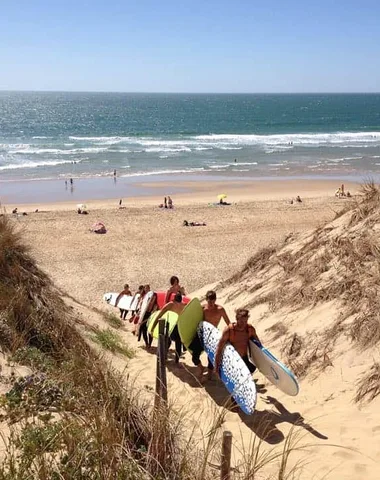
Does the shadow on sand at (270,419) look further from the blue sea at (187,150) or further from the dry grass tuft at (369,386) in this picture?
the blue sea at (187,150)

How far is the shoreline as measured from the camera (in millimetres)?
30891

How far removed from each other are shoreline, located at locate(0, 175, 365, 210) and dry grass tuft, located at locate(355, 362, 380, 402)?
24355 millimetres

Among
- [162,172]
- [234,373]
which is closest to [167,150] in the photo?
[162,172]

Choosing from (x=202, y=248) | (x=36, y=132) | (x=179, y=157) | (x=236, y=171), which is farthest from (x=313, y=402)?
(x=36, y=132)

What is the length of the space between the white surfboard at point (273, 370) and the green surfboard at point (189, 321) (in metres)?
1.00

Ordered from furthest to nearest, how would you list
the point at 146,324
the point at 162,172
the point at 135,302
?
the point at 162,172 < the point at 135,302 < the point at 146,324

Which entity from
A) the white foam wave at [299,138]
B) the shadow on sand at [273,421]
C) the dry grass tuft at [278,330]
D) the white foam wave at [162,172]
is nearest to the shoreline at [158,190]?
the white foam wave at [162,172]

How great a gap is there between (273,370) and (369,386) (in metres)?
1.17

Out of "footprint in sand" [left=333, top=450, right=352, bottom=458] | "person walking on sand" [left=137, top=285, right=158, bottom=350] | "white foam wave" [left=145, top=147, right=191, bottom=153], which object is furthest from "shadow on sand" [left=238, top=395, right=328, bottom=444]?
"white foam wave" [left=145, top=147, right=191, bottom=153]

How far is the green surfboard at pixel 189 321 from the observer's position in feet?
24.3

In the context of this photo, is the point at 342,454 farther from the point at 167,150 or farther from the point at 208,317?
the point at 167,150

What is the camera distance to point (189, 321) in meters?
7.46

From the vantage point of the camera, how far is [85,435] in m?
3.42

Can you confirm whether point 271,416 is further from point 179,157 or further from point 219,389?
point 179,157
